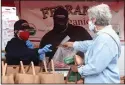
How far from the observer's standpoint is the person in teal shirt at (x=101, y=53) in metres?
3.87

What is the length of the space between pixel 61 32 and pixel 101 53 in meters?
2.45

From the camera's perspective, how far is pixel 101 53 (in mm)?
3854

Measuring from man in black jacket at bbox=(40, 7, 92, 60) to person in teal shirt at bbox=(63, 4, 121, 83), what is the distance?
2070 mm

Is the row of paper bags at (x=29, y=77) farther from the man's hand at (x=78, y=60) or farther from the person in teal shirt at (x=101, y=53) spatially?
the person in teal shirt at (x=101, y=53)

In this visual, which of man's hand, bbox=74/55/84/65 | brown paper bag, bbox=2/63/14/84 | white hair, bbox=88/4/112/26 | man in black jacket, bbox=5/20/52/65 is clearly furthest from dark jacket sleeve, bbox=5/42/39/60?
white hair, bbox=88/4/112/26

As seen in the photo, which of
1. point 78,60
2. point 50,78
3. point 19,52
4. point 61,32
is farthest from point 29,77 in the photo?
point 61,32

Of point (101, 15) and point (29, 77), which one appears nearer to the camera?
point (101, 15)

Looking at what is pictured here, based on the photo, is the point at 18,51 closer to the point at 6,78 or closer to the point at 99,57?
the point at 6,78

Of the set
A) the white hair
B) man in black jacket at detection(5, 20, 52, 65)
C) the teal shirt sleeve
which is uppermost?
the white hair

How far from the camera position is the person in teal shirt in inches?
152

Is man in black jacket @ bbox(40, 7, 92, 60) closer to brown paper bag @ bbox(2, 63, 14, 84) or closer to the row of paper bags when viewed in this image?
the row of paper bags

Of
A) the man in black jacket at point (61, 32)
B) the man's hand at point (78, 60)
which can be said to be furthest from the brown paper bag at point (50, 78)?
the man in black jacket at point (61, 32)

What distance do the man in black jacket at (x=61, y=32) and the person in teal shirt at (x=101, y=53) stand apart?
2.07 meters

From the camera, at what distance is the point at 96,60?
3.86 metres
